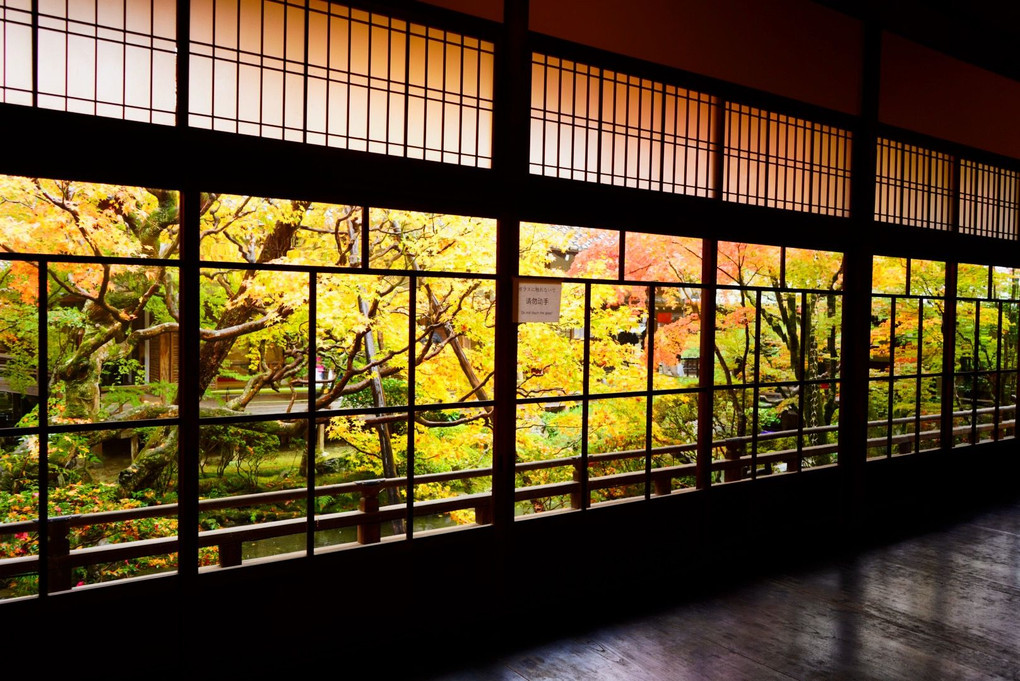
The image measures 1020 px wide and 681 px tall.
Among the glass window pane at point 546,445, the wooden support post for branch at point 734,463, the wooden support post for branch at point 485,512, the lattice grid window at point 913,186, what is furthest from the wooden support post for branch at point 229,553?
the lattice grid window at point 913,186

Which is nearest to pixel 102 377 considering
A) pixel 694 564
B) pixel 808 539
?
pixel 694 564

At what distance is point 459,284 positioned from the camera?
851 centimetres

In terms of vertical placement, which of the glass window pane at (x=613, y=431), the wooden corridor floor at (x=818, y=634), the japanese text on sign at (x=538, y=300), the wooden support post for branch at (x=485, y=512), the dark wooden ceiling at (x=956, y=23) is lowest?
the wooden corridor floor at (x=818, y=634)

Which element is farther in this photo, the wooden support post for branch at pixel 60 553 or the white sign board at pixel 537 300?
the white sign board at pixel 537 300

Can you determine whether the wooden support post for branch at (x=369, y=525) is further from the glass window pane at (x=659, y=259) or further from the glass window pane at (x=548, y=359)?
the glass window pane at (x=659, y=259)

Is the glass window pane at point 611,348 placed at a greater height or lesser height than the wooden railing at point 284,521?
greater

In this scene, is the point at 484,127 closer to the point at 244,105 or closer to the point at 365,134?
the point at 365,134

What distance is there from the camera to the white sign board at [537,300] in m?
4.22

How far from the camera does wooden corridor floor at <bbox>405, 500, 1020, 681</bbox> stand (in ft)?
12.5

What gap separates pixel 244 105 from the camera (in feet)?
11.4

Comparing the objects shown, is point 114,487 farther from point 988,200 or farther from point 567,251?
point 988,200

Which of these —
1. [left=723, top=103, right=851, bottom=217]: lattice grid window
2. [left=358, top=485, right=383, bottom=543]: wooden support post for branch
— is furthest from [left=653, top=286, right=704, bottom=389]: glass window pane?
[left=358, top=485, right=383, bottom=543]: wooden support post for branch

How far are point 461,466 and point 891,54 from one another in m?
7.22

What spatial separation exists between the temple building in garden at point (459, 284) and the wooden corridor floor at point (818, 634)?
341mm
